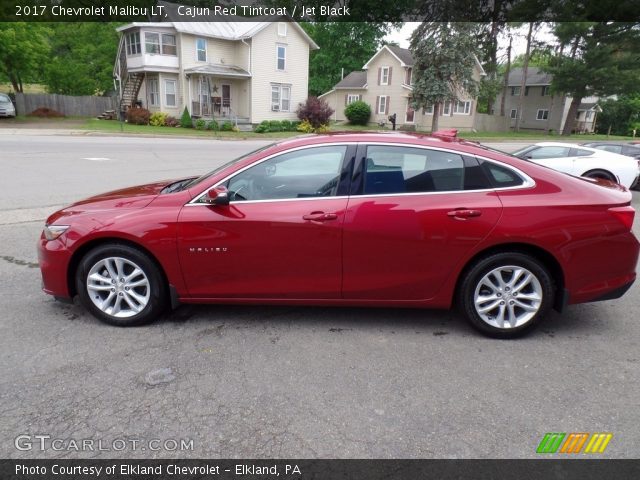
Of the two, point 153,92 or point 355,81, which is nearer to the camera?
point 153,92

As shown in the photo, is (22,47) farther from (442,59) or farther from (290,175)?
(290,175)

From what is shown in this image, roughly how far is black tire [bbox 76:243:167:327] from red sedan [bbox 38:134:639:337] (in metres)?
0.01

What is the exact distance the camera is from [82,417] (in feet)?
9.18

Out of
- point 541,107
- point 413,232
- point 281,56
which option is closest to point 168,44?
point 281,56

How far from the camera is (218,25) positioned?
115 feet

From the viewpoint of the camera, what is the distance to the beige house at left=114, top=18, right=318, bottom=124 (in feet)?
110

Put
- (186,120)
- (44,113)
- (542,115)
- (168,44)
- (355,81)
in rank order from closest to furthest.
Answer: (186,120) → (168,44) → (44,113) → (355,81) → (542,115)

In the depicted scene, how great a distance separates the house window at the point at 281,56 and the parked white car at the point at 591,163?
2785cm

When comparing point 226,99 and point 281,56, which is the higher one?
point 281,56

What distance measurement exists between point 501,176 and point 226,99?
3511 centimetres

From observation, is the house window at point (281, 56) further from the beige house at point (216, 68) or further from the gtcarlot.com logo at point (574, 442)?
the gtcarlot.com logo at point (574, 442)

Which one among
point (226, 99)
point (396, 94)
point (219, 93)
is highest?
point (396, 94)
